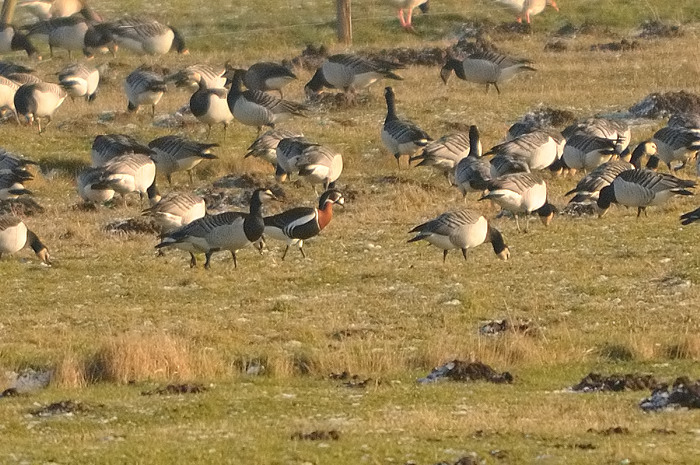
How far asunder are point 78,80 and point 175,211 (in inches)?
654

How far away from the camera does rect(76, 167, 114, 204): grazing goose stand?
1230 inches

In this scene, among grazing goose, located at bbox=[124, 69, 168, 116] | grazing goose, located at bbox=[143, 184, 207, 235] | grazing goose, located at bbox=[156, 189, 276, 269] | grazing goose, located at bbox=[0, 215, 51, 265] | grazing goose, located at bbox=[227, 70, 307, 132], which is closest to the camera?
grazing goose, located at bbox=[156, 189, 276, 269]

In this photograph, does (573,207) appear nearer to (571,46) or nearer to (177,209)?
(177,209)

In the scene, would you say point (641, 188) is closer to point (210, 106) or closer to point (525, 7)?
point (210, 106)

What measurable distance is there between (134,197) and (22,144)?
5641mm

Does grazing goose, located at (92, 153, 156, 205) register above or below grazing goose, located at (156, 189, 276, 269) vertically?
above

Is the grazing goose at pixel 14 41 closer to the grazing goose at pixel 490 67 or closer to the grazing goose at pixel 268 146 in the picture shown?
the grazing goose at pixel 490 67

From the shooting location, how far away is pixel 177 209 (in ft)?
92.5

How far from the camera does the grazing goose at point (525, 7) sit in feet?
193

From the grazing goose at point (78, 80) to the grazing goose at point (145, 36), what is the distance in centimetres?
813

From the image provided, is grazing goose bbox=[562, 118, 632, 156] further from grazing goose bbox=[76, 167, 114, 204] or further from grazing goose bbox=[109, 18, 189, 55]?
grazing goose bbox=[109, 18, 189, 55]

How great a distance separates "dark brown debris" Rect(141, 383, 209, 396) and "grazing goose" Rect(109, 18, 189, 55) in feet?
118

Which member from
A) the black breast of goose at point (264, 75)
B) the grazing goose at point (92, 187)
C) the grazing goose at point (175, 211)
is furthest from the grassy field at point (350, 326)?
the black breast of goose at point (264, 75)

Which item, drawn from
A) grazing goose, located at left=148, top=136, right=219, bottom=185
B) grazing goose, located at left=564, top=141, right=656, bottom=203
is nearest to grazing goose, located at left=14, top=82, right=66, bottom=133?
grazing goose, located at left=148, top=136, right=219, bottom=185
